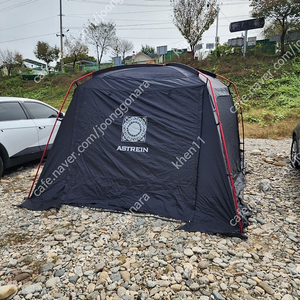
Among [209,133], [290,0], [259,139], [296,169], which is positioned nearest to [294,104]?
[259,139]

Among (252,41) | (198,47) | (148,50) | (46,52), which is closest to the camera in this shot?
(252,41)

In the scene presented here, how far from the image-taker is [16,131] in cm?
531

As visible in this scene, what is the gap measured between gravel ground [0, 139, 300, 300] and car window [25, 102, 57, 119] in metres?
2.43

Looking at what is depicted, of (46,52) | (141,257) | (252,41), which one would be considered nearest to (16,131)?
(141,257)

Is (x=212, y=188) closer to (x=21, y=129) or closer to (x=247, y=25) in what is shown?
(x=21, y=129)

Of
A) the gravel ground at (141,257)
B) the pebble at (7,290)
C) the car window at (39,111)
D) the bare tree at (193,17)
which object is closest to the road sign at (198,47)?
the bare tree at (193,17)

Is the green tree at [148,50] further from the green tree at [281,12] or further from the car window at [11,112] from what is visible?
the car window at [11,112]

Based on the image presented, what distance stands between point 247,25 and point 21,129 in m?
18.4

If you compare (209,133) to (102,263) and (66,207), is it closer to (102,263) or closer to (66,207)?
(102,263)

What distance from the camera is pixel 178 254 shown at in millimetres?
2961

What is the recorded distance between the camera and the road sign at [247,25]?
58.6 ft

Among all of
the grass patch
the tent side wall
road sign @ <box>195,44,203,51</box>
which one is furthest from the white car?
road sign @ <box>195,44,203,51</box>

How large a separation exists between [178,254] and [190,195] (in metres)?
0.96

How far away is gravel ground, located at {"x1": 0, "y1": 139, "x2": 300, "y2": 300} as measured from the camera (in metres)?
2.47
